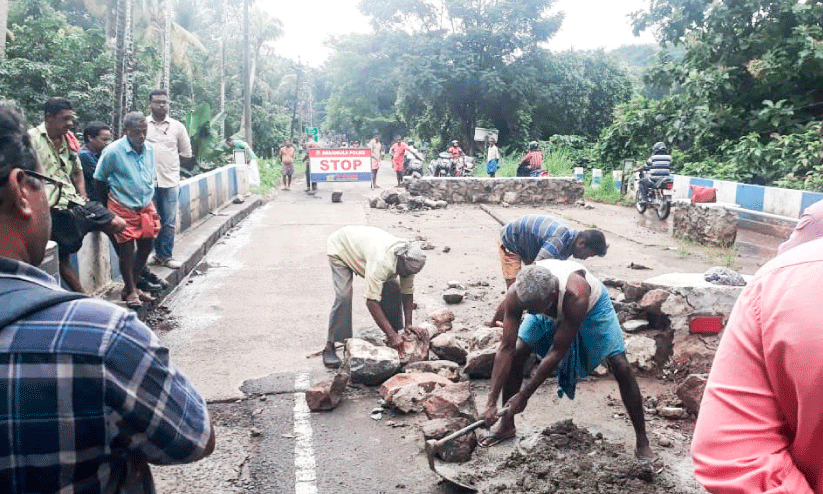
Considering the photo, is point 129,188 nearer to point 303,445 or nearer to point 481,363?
point 303,445

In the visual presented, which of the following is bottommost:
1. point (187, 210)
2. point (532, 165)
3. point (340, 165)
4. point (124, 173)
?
point (187, 210)

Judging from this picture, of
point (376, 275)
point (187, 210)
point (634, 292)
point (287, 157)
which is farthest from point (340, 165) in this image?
point (376, 275)

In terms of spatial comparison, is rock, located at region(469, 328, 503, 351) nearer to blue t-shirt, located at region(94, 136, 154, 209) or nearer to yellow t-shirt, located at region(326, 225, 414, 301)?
yellow t-shirt, located at region(326, 225, 414, 301)

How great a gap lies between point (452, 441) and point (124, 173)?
12.5 feet

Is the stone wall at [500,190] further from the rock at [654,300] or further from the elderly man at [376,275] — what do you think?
the rock at [654,300]

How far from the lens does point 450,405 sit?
409 centimetres

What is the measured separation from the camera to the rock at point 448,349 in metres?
5.18

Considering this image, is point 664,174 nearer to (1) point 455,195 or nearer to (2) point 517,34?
(1) point 455,195

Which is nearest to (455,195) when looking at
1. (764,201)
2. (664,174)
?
(664,174)

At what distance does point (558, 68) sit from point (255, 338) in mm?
26900

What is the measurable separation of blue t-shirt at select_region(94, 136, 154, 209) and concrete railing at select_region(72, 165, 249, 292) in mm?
617

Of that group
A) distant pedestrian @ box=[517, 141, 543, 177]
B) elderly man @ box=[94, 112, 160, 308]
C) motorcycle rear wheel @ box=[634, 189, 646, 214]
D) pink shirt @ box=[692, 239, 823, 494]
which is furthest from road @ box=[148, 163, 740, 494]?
distant pedestrian @ box=[517, 141, 543, 177]

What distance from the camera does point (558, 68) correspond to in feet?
99.5

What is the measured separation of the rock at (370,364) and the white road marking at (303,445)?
1.22 feet
